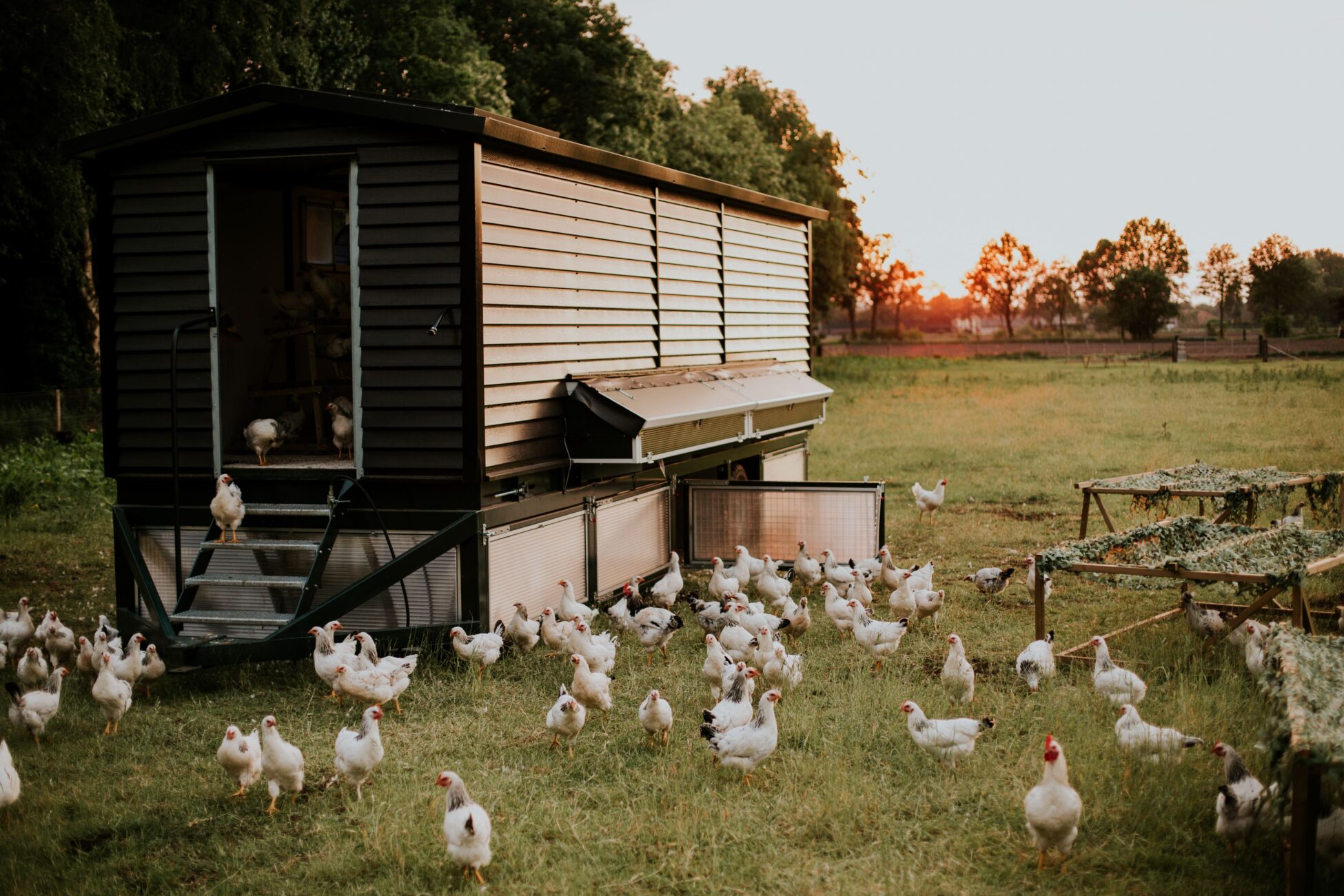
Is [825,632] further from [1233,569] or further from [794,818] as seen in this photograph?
[794,818]

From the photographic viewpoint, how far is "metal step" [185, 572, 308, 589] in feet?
28.6

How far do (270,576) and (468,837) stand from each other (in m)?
4.81

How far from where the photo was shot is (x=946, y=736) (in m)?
6.80

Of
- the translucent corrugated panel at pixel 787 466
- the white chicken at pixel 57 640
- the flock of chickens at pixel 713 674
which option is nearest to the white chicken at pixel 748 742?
the flock of chickens at pixel 713 674

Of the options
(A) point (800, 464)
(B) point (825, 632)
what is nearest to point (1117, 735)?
(B) point (825, 632)

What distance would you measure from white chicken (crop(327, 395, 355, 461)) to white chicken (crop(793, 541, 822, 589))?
4.50 meters

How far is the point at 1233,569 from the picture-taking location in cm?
806

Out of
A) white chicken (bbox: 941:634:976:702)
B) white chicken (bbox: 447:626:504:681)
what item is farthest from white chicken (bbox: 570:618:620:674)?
white chicken (bbox: 941:634:976:702)

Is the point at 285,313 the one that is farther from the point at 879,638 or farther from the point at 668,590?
the point at 879,638

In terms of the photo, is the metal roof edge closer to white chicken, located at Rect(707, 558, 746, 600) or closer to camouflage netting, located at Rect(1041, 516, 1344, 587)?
white chicken, located at Rect(707, 558, 746, 600)

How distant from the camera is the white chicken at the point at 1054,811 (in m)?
5.45

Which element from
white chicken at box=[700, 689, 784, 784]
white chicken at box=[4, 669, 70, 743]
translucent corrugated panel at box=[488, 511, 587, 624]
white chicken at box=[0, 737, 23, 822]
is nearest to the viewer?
white chicken at box=[0, 737, 23, 822]

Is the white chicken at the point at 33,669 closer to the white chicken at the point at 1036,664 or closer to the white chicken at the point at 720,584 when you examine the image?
the white chicken at the point at 720,584

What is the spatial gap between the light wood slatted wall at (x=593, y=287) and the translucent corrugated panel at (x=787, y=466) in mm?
1344
